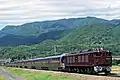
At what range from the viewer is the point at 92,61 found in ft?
203

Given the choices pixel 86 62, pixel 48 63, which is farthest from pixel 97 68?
pixel 48 63

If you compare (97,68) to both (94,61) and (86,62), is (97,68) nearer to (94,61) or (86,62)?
(94,61)

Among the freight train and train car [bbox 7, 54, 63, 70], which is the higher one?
the freight train

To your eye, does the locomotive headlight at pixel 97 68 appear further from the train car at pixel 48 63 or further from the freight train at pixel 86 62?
the train car at pixel 48 63

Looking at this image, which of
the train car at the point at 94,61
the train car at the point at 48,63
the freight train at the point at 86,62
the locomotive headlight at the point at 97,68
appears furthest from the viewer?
the train car at the point at 48,63

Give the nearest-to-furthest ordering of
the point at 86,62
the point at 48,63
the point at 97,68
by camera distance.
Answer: the point at 97,68 → the point at 86,62 → the point at 48,63

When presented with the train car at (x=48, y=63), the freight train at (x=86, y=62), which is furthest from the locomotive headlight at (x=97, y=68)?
the train car at (x=48, y=63)

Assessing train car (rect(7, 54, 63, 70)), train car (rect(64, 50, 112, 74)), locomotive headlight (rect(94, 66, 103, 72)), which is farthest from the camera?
train car (rect(7, 54, 63, 70))

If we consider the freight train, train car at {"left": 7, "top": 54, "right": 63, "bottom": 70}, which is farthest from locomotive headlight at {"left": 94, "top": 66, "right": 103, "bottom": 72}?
train car at {"left": 7, "top": 54, "right": 63, "bottom": 70}

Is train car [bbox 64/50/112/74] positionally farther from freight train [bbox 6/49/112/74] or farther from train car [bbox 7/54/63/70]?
train car [bbox 7/54/63/70]

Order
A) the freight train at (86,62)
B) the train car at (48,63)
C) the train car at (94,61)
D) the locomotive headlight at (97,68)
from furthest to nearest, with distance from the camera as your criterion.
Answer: the train car at (48,63)
the freight train at (86,62)
the train car at (94,61)
the locomotive headlight at (97,68)

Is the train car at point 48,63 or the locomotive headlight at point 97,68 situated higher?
the locomotive headlight at point 97,68

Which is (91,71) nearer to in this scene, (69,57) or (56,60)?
(69,57)

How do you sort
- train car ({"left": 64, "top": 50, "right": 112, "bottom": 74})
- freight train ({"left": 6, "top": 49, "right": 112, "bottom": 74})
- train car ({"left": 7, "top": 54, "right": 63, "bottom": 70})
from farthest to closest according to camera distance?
train car ({"left": 7, "top": 54, "right": 63, "bottom": 70}) < freight train ({"left": 6, "top": 49, "right": 112, "bottom": 74}) < train car ({"left": 64, "top": 50, "right": 112, "bottom": 74})
